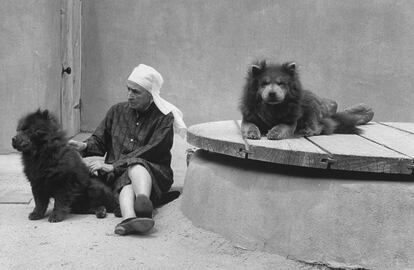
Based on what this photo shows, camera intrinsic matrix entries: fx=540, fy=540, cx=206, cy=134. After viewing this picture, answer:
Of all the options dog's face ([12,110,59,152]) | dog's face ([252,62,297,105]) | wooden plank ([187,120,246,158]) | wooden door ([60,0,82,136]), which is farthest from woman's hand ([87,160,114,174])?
wooden door ([60,0,82,136])

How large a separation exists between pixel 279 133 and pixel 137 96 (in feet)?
4.11

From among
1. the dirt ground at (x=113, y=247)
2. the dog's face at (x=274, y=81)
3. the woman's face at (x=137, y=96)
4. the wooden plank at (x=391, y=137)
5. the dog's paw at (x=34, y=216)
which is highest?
the dog's face at (x=274, y=81)

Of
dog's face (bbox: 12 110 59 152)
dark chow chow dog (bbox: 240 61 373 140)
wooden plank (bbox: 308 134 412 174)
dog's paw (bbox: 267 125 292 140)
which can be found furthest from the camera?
Answer: dog's face (bbox: 12 110 59 152)

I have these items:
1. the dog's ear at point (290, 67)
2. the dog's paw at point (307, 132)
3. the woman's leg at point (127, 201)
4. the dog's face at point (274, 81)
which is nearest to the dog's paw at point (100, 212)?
the woman's leg at point (127, 201)

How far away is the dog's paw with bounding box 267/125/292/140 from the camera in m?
3.77

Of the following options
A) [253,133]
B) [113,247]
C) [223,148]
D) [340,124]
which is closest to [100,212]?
[113,247]

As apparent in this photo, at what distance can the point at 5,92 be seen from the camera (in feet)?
20.6

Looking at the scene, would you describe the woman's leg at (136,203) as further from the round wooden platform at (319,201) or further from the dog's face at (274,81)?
the dog's face at (274,81)

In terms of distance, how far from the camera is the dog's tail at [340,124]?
4266mm

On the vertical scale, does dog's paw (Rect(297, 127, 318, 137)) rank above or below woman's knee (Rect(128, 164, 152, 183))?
above

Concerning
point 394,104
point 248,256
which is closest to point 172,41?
point 394,104

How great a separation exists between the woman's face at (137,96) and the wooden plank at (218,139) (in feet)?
1.60

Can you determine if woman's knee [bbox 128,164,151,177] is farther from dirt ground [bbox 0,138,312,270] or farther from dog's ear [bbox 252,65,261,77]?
dog's ear [bbox 252,65,261,77]

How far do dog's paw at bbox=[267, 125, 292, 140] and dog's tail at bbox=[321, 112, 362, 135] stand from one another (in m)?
0.45
